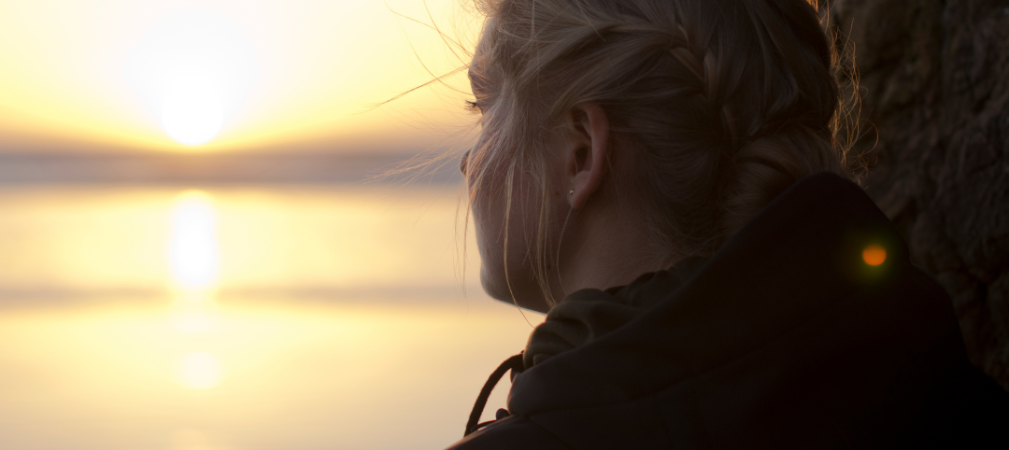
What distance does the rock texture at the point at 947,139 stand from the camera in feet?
3.63

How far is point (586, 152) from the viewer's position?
2.54 feet

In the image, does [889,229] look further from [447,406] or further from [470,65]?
[447,406]

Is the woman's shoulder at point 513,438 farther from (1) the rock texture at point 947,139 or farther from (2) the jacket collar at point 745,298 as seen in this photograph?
(1) the rock texture at point 947,139

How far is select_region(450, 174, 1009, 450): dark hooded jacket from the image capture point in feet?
1.90

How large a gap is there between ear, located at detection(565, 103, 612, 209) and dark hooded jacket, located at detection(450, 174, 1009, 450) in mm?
171

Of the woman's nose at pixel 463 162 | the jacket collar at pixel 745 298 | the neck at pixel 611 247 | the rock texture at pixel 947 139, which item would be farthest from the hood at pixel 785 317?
the rock texture at pixel 947 139

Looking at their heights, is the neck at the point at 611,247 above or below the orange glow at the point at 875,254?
above

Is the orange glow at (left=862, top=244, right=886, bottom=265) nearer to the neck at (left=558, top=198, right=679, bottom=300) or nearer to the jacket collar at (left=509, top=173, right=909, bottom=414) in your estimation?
the jacket collar at (left=509, top=173, right=909, bottom=414)

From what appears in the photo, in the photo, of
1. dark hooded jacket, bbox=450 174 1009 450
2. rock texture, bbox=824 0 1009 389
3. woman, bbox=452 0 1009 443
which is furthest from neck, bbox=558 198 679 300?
rock texture, bbox=824 0 1009 389

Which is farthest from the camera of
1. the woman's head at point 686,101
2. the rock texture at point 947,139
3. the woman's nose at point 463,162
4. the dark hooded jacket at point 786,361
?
the rock texture at point 947,139

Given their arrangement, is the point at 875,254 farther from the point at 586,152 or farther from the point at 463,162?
the point at 463,162

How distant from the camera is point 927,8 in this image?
123cm

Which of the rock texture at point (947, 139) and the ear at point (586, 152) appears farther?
the rock texture at point (947, 139)

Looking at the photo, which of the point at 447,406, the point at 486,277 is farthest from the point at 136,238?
the point at 486,277
